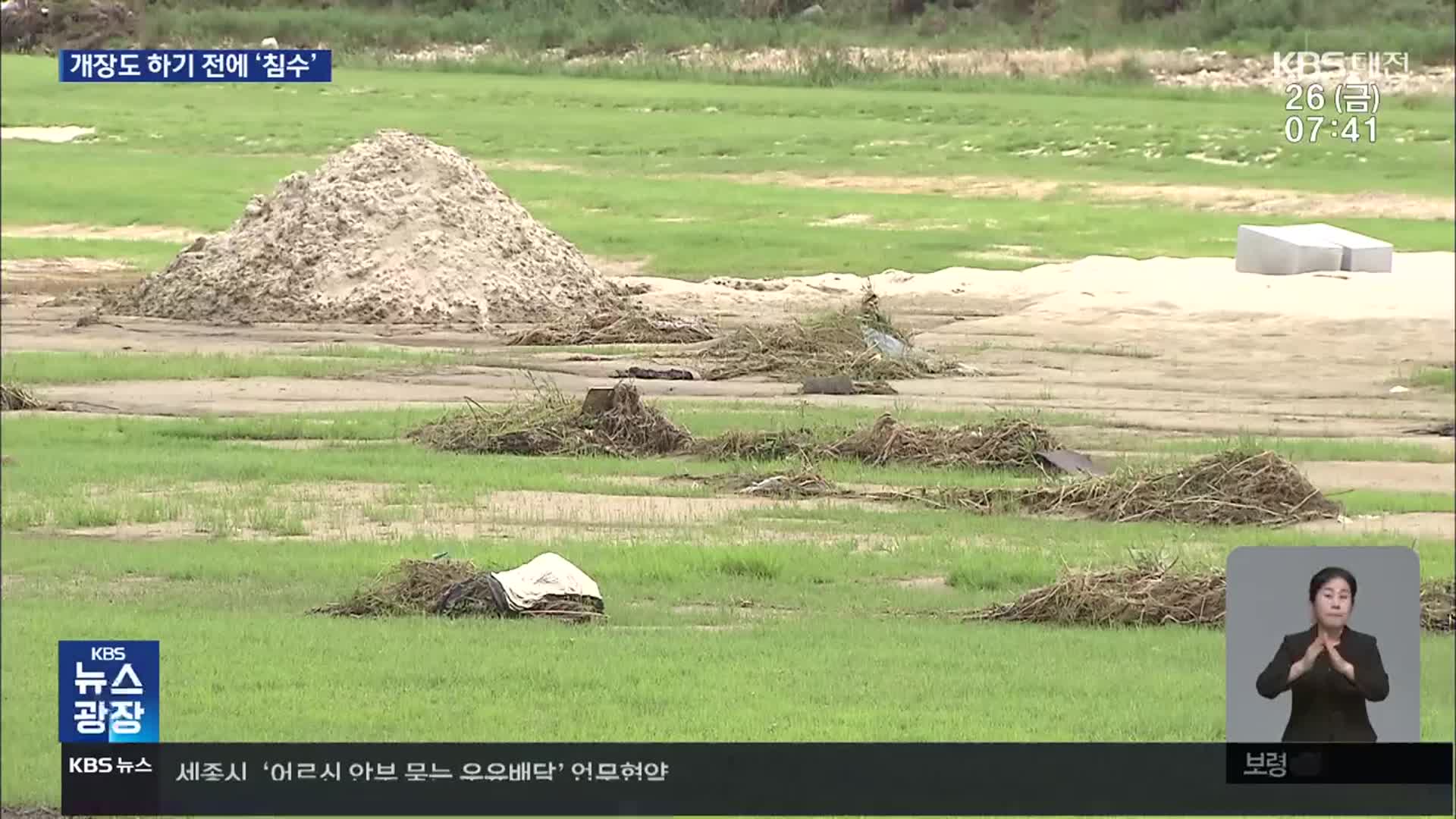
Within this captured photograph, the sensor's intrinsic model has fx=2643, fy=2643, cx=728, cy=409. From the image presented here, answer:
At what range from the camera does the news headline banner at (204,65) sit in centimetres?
948

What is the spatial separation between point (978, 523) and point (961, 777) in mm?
7165

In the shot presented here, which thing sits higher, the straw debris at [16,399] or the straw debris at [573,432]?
the straw debris at [573,432]

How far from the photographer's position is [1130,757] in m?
8.05

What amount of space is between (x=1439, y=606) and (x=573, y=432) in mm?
8038

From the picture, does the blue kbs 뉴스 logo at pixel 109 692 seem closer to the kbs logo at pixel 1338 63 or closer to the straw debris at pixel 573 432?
the straw debris at pixel 573 432

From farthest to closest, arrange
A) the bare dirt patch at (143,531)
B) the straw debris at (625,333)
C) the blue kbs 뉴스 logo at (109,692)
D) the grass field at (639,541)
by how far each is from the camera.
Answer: the straw debris at (625,333) → the bare dirt patch at (143,531) → the grass field at (639,541) → the blue kbs 뉴스 logo at (109,692)

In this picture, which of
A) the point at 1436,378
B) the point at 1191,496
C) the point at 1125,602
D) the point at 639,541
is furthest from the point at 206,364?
the point at 1125,602

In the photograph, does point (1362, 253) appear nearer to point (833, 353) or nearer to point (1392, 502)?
point (833, 353)

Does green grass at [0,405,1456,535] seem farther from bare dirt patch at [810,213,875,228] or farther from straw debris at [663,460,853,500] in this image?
bare dirt patch at [810,213,875,228]

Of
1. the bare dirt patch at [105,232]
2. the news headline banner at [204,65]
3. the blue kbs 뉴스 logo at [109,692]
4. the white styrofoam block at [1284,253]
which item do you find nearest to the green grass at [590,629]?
the blue kbs 뉴스 logo at [109,692]

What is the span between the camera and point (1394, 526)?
14.5 m

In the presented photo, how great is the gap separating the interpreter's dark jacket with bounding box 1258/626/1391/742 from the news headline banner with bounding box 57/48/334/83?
4291 millimetres

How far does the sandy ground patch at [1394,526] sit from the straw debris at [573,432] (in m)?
4.95

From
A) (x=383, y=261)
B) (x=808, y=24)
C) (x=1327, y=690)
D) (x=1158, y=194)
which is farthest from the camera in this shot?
(x=1158, y=194)
